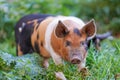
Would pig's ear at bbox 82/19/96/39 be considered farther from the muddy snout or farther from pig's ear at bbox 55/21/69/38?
the muddy snout

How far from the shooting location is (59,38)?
15.7ft

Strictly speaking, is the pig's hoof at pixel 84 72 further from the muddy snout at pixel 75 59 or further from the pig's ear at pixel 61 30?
the pig's ear at pixel 61 30

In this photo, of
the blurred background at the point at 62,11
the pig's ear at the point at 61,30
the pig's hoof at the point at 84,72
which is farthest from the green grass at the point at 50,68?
the blurred background at the point at 62,11

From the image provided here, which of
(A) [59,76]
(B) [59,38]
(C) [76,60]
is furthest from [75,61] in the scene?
(B) [59,38]

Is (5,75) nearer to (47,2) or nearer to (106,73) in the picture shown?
(106,73)

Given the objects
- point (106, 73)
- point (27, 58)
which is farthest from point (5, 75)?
point (106, 73)

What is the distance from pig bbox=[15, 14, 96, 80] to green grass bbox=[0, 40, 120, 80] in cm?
10

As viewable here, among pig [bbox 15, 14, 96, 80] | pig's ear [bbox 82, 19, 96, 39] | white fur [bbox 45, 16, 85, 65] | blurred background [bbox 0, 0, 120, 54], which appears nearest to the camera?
pig [bbox 15, 14, 96, 80]

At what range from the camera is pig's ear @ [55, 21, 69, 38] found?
4.68 m

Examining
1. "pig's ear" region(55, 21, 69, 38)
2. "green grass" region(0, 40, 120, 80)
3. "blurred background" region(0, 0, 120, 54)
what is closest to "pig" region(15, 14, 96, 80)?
"pig's ear" region(55, 21, 69, 38)

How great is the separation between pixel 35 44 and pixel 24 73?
1.03m

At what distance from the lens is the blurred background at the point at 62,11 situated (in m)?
8.16

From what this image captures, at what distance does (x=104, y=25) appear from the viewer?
33.2ft

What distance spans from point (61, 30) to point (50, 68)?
1.35ft
